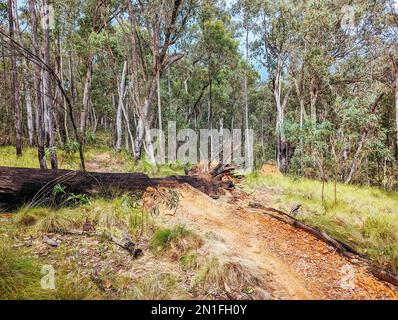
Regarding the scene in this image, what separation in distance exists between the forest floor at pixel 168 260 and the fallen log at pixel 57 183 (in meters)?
0.39

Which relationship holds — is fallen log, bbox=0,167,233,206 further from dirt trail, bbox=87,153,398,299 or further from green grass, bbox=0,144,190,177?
green grass, bbox=0,144,190,177

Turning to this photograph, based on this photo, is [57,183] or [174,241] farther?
[57,183]

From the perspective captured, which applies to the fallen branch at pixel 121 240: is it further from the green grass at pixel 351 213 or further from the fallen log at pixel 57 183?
the green grass at pixel 351 213

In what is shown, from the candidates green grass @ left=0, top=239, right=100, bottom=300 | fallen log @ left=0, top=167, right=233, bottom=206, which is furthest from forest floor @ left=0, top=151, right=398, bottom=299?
fallen log @ left=0, top=167, right=233, bottom=206

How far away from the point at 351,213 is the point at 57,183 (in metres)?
6.59

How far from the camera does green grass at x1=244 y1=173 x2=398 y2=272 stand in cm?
509

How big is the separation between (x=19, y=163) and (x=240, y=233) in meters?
7.52

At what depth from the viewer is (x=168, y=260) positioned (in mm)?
3631

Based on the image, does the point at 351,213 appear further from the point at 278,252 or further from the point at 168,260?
the point at 168,260

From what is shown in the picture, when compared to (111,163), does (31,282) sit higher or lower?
lower

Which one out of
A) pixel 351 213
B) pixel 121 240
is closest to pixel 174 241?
pixel 121 240

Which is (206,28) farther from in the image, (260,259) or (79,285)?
(79,285)

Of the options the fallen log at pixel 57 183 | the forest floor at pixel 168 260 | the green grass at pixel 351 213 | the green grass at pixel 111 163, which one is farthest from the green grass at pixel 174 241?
the green grass at pixel 111 163
